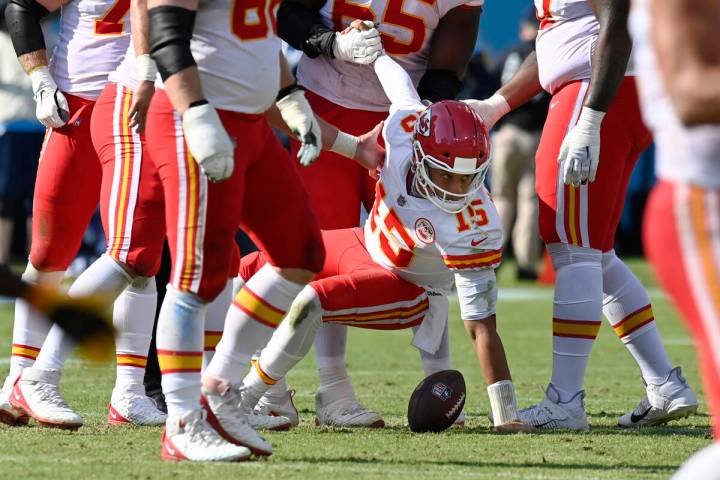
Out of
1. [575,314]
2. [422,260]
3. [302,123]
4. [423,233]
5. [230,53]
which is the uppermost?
[230,53]

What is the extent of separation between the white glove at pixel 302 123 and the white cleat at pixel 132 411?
1.29 m

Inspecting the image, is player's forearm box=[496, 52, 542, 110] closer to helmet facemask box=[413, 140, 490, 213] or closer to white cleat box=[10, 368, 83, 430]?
helmet facemask box=[413, 140, 490, 213]

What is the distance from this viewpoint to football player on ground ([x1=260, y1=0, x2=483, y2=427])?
532 cm

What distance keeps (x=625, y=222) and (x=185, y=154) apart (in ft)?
40.7

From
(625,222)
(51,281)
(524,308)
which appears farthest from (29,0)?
(625,222)

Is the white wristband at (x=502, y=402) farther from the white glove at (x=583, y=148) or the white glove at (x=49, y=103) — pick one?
the white glove at (x=49, y=103)

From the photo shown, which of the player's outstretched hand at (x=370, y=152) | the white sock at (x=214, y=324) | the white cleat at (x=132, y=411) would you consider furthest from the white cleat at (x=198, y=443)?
the player's outstretched hand at (x=370, y=152)

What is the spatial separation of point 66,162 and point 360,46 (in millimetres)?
1201

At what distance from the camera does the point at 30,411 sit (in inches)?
188

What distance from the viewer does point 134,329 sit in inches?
199

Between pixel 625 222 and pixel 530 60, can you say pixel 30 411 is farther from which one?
pixel 625 222

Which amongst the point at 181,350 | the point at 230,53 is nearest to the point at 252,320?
the point at 181,350

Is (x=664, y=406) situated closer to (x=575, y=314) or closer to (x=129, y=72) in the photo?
(x=575, y=314)

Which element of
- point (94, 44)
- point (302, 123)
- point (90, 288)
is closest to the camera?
point (302, 123)
